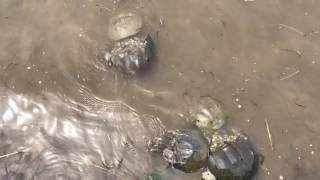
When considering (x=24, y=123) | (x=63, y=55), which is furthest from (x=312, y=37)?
(x=24, y=123)

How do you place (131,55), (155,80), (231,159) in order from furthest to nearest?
(155,80) → (131,55) → (231,159)

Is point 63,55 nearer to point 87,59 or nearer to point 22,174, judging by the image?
point 87,59

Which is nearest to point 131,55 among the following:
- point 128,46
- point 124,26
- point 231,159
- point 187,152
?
point 128,46

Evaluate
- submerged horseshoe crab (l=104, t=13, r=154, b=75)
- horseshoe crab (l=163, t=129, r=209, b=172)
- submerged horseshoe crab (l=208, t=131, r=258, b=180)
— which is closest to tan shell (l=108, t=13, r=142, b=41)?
submerged horseshoe crab (l=104, t=13, r=154, b=75)

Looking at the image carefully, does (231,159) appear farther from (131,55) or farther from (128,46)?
(128,46)

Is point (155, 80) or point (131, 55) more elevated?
point (131, 55)

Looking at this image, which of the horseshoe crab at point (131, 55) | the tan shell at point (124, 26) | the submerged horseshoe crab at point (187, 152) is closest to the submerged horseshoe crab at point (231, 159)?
the submerged horseshoe crab at point (187, 152)

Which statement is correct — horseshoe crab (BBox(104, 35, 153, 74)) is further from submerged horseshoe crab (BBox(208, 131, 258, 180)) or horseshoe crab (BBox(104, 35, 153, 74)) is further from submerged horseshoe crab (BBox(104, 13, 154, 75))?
submerged horseshoe crab (BBox(208, 131, 258, 180))
